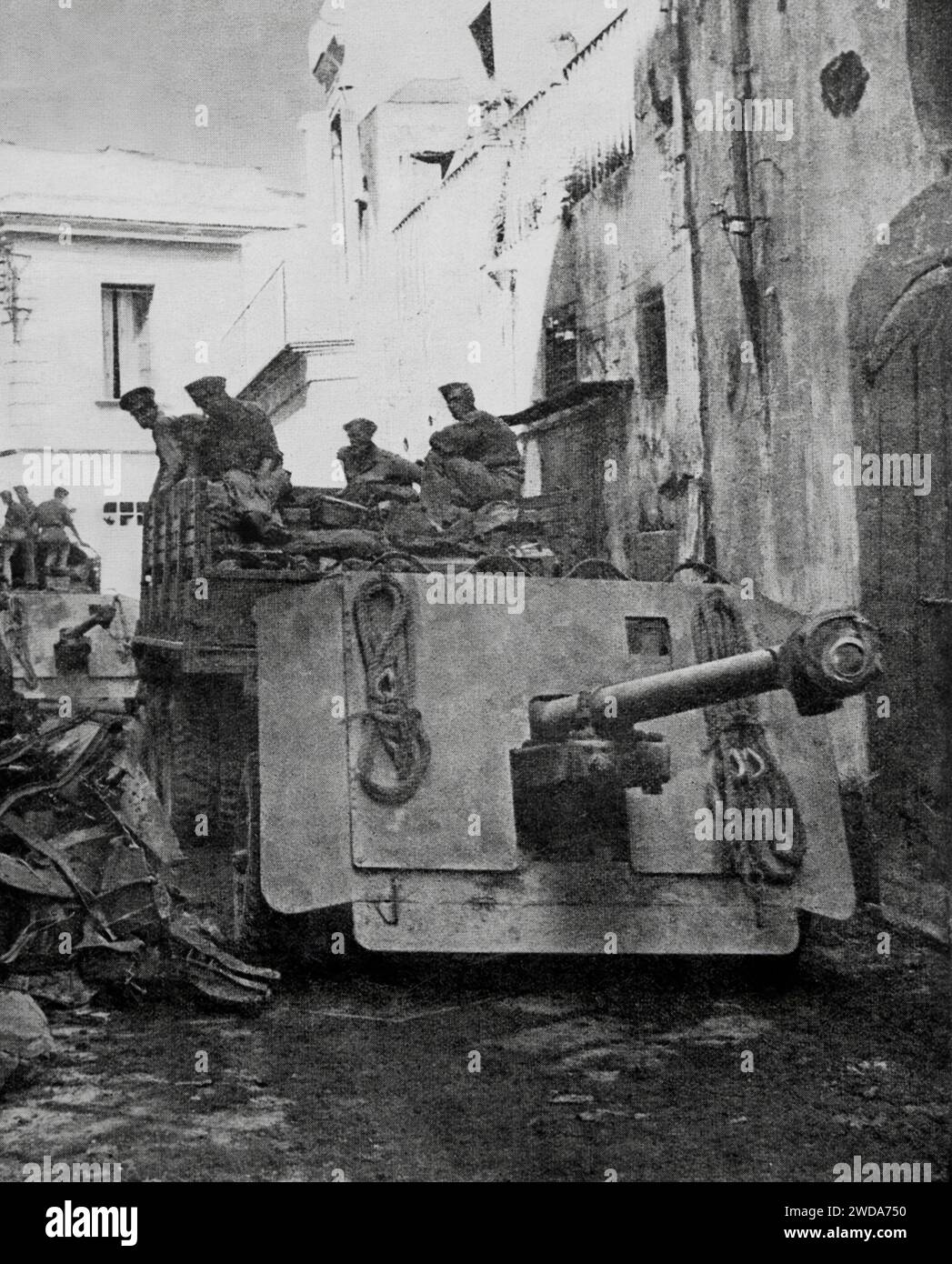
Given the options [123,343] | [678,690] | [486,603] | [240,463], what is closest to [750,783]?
[678,690]

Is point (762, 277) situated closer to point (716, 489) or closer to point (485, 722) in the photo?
point (716, 489)

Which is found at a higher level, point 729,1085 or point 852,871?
point 852,871

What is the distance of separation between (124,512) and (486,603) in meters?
1.07

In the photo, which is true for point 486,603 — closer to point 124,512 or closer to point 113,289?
point 124,512

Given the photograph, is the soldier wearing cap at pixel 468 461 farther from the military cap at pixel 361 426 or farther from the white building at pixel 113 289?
the white building at pixel 113 289

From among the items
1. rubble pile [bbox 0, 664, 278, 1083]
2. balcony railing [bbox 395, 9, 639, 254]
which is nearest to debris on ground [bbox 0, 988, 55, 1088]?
rubble pile [bbox 0, 664, 278, 1083]

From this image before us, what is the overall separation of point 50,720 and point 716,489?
84.5 inches

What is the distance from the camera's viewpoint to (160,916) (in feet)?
13.3

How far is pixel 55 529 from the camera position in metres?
4.27

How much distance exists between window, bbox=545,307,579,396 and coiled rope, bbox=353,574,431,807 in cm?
103

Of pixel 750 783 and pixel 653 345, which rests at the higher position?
pixel 653 345

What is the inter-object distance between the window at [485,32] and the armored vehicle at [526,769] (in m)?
1.41

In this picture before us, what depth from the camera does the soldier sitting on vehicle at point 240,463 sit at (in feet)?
14.5

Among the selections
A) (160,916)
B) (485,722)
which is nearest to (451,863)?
(485,722)
